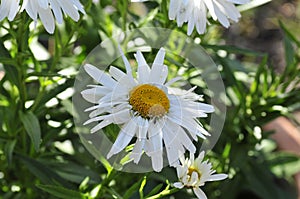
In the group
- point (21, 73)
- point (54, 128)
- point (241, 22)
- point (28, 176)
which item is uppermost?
point (21, 73)

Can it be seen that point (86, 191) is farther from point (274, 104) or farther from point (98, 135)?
point (274, 104)

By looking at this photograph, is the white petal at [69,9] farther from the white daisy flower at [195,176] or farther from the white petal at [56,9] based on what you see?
the white daisy flower at [195,176]

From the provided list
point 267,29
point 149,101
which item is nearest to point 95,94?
point 149,101

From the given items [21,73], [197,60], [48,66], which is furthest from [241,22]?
[21,73]

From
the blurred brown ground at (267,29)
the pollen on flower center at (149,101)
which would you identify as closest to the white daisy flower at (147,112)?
the pollen on flower center at (149,101)

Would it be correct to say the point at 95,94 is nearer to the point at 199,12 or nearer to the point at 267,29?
the point at 199,12

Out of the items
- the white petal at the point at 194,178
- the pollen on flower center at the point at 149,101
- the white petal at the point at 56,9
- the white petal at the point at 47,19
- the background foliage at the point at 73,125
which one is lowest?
the background foliage at the point at 73,125
